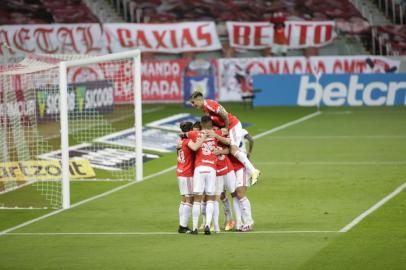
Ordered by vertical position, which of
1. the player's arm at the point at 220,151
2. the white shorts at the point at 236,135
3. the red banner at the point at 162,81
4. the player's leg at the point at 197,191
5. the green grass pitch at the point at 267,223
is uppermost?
the white shorts at the point at 236,135

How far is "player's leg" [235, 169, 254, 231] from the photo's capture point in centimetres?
1786

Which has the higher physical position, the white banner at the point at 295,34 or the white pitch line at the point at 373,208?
the white banner at the point at 295,34

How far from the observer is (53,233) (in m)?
18.3

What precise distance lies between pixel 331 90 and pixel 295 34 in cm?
707

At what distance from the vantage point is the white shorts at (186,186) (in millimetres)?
17641

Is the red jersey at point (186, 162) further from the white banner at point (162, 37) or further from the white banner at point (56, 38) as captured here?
the white banner at point (162, 37)

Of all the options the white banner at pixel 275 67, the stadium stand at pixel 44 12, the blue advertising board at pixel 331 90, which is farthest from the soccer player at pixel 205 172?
the stadium stand at pixel 44 12

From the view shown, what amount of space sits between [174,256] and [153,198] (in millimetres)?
6455

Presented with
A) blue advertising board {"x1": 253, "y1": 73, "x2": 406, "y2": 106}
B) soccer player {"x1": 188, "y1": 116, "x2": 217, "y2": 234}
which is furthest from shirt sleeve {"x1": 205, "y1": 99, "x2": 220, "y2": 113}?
blue advertising board {"x1": 253, "y1": 73, "x2": 406, "y2": 106}

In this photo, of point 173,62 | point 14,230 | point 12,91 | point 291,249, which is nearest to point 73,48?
point 173,62

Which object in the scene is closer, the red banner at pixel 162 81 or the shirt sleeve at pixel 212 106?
the shirt sleeve at pixel 212 106

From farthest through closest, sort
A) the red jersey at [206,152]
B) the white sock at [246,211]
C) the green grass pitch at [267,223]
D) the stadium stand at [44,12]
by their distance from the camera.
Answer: the stadium stand at [44,12]
the white sock at [246,211]
the red jersey at [206,152]
the green grass pitch at [267,223]

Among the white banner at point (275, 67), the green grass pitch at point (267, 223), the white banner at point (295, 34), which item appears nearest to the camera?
the green grass pitch at point (267, 223)

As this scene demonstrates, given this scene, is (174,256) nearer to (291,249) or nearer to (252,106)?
(291,249)
